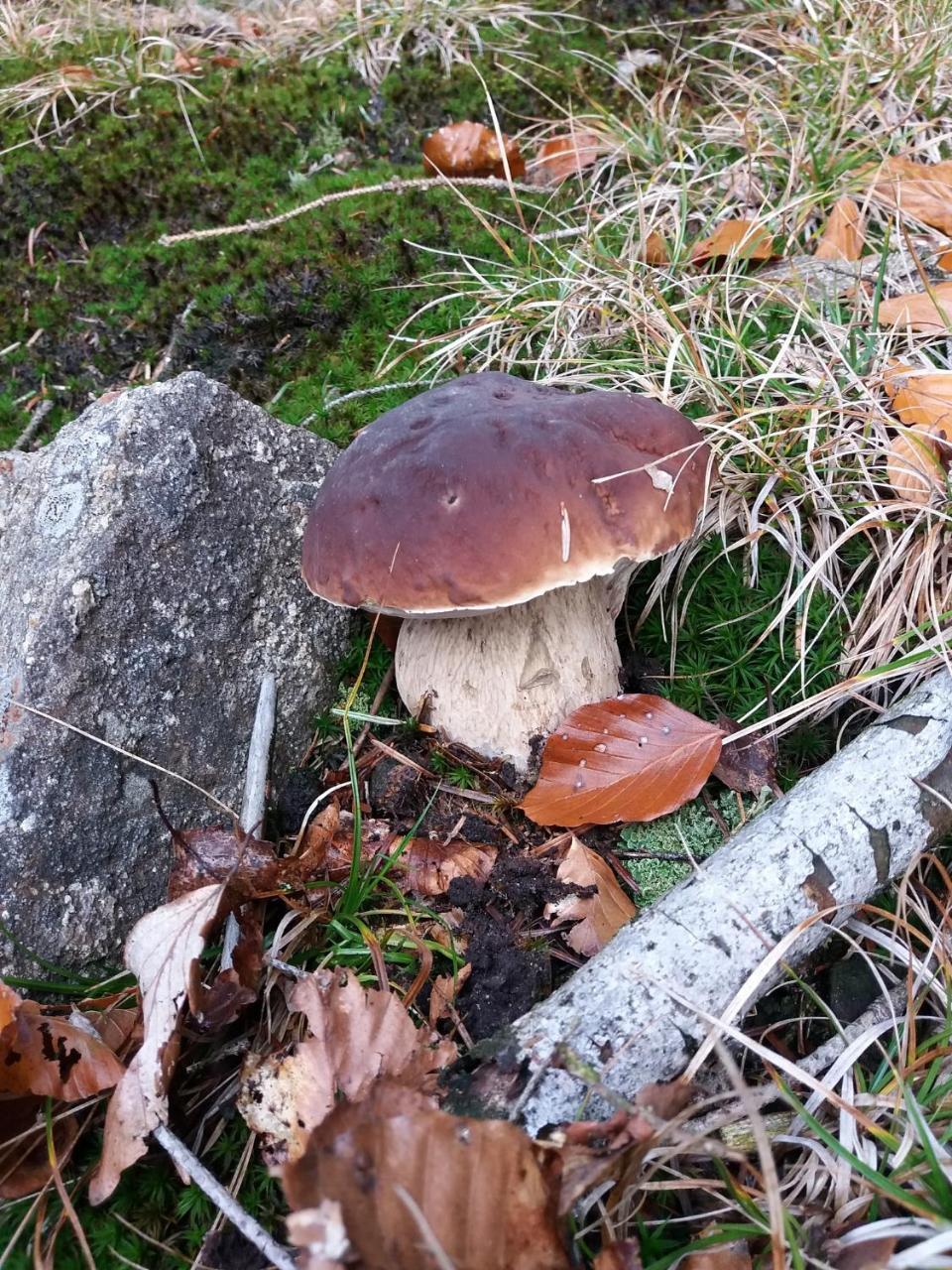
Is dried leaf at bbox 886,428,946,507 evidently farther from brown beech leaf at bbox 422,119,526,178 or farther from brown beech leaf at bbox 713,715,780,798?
brown beech leaf at bbox 422,119,526,178

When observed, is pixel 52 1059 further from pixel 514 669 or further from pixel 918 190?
pixel 918 190

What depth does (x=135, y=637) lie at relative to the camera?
1796 millimetres

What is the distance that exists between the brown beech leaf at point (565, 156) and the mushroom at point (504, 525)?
196 cm

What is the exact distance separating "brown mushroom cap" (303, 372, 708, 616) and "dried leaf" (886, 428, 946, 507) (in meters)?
0.60

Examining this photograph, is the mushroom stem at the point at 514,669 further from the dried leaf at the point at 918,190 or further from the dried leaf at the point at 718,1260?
the dried leaf at the point at 918,190

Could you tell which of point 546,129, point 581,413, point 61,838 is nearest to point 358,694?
point 61,838

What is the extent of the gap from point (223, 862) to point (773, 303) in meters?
2.18

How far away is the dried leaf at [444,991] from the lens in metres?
1.45

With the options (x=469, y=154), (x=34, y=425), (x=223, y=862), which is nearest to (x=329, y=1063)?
(x=223, y=862)

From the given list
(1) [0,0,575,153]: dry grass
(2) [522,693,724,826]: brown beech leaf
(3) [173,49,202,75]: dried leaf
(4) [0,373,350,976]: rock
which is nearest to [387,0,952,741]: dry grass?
(2) [522,693,724,826]: brown beech leaf

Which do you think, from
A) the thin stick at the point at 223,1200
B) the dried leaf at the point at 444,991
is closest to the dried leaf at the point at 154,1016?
the thin stick at the point at 223,1200

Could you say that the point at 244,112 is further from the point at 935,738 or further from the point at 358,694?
the point at 935,738

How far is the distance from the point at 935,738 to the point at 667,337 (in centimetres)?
138

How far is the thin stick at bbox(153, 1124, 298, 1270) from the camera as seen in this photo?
1.05 metres
